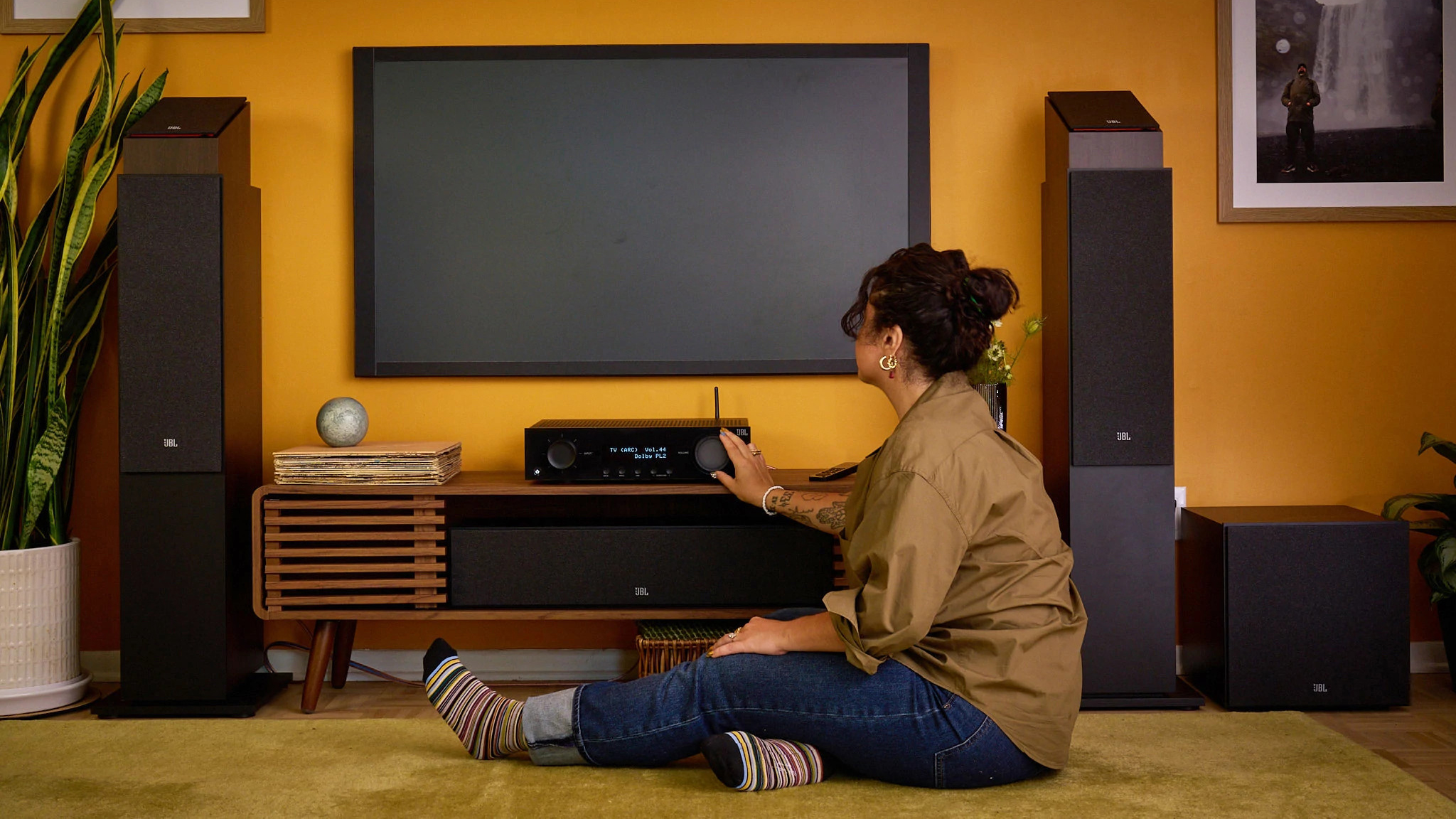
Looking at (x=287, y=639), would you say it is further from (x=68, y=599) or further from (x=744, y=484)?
(x=744, y=484)

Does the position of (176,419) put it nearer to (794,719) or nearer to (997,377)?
(794,719)

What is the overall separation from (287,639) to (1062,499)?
218cm

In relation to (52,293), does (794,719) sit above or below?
below

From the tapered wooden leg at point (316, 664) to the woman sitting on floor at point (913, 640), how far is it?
3.42 feet

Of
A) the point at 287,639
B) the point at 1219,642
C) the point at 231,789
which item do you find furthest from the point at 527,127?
the point at 1219,642

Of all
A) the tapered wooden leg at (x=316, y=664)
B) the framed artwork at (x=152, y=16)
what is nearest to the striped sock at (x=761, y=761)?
the tapered wooden leg at (x=316, y=664)

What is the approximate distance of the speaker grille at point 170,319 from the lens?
2.55 metres

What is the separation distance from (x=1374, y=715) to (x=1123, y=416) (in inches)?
38.4

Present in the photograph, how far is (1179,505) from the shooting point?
2953 mm

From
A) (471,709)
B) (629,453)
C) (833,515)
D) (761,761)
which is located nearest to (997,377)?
(833,515)

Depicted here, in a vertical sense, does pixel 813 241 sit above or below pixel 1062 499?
above

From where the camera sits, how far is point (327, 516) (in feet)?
8.55

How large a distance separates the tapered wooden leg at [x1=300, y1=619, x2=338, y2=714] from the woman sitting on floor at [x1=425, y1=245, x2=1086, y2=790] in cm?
104

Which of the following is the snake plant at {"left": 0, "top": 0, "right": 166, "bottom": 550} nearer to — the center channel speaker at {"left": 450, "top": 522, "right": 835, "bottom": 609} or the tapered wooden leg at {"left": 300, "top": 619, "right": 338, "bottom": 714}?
the tapered wooden leg at {"left": 300, "top": 619, "right": 338, "bottom": 714}
